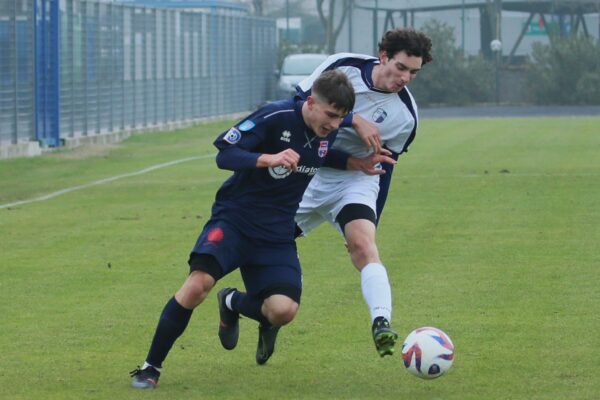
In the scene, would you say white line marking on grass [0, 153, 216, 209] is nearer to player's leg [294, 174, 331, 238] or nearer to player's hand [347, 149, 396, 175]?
player's leg [294, 174, 331, 238]

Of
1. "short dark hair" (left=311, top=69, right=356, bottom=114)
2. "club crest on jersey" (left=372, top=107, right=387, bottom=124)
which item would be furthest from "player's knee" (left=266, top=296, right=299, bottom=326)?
"club crest on jersey" (left=372, top=107, right=387, bottom=124)

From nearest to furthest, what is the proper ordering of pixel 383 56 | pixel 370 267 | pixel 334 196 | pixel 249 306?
1. pixel 249 306
2. pixel 370 267
3. pixel 383 56
4. pixel 334 196

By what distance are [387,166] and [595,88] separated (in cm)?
4017

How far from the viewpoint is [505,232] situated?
13.1 m

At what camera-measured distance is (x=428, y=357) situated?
6.61 meters

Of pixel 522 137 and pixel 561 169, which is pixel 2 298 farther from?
pixel 522 137

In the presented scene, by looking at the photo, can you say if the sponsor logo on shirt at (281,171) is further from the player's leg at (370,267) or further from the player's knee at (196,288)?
the player's leg at (370,267)

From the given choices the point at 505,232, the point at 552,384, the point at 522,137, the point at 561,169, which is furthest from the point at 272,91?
the point at 552,384

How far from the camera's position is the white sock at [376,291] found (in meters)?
6.94

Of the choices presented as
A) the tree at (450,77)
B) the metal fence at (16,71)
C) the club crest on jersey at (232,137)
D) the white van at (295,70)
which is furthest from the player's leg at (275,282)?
the tree at (450,77)

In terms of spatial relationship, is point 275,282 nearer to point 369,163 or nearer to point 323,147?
point 323,147

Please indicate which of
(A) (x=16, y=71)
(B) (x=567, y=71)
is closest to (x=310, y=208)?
(A) (x=16, y=71)

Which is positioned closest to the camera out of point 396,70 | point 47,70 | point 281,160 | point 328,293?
point 281,160

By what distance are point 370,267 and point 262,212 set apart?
29.5 inches
